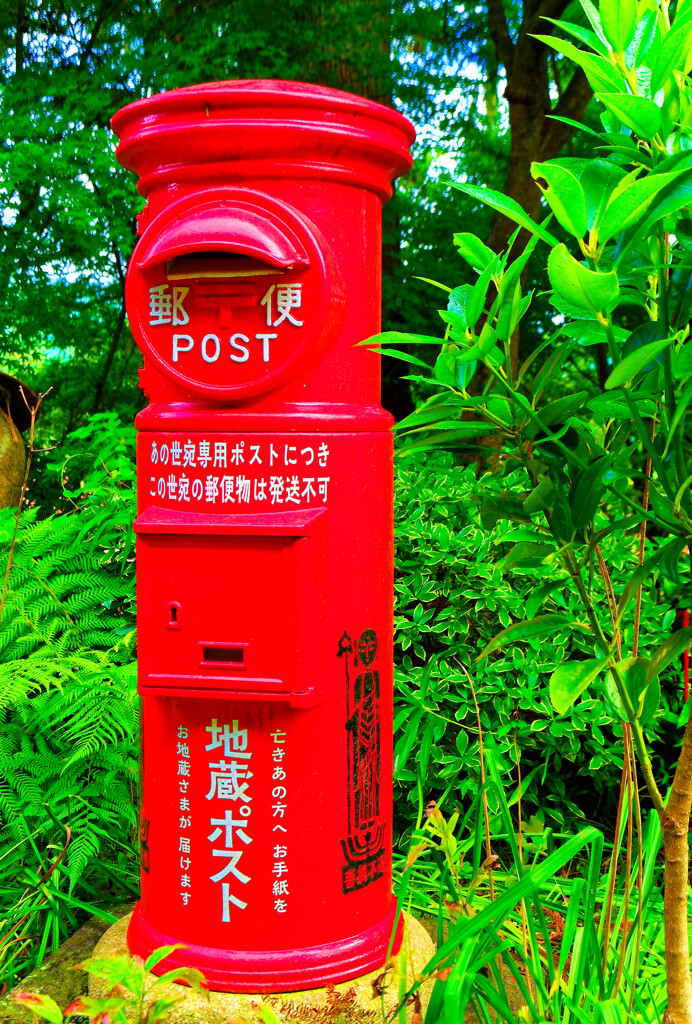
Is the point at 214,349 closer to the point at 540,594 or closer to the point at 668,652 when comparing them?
the point at 540,594

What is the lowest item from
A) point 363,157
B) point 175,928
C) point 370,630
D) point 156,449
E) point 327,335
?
point 175,928

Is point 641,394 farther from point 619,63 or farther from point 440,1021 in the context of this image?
point 440,1021

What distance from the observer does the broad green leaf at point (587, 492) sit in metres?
1.52

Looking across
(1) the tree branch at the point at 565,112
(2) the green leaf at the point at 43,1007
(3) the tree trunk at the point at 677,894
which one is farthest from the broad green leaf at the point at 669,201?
(1) the tree branch at the point at 565,112

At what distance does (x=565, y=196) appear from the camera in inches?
49.6

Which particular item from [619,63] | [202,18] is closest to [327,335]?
[619,63]

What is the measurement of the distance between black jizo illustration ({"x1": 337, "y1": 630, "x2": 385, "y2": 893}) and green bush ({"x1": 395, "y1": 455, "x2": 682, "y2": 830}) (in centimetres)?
58

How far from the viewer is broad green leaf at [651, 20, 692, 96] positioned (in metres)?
1.30

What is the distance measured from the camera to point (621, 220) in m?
1.23

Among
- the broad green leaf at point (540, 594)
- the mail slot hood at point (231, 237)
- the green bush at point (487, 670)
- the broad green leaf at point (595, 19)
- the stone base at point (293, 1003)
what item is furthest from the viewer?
the green bush at point (487, 670)

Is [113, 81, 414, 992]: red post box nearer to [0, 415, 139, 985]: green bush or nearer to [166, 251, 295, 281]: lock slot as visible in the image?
[166, 251, 295, 281]: lock slot

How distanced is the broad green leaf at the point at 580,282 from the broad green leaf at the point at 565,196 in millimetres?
75

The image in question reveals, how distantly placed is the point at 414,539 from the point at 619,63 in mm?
2087

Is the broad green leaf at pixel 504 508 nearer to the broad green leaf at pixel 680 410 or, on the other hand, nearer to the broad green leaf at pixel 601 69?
the broad green leaf at pixel 680 410
